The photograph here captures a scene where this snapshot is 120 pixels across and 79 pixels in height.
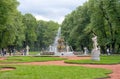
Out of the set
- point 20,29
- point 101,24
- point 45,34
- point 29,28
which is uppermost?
point 45,34

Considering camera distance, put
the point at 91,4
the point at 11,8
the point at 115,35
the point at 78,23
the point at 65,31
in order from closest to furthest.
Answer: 1. the point at 11,8
2. the point at 115,35
3. the point at 91,4
4. the point at 78,23
5. the point at 65,31

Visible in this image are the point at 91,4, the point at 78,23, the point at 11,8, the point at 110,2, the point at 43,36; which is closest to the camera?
the point at 11,8

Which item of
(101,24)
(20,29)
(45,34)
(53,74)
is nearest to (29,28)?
(20,29)

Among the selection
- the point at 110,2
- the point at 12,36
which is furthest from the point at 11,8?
the point at 110,2

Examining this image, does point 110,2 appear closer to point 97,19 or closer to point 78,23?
point 97,19

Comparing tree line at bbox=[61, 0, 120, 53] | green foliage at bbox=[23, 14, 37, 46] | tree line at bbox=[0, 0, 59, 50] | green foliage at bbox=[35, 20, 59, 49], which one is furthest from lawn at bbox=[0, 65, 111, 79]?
green foliage at bbox=[35, 20, 59, 49]

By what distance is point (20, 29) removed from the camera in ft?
269

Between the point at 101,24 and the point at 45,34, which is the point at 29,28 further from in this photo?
the point at 101,24

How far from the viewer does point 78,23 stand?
8088cm

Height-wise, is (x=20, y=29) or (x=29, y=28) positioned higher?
(x=29, y=28)

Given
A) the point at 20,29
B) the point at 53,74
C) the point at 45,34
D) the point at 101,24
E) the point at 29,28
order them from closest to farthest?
the point at 53,74 < the point at 101,24 < the point at 20,29 < the point at 29,28 < the point at 45,34

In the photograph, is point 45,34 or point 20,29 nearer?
point 20,29

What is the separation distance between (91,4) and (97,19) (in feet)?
17.4

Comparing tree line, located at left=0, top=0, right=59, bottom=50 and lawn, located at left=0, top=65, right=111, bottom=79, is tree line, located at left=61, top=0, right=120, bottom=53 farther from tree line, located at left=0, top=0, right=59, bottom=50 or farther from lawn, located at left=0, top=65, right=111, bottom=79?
lawn, located at left=0, top=65, right=111, bottom=79
